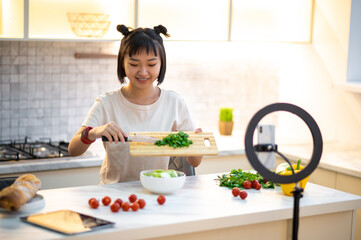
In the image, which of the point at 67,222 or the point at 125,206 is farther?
the point at 125,206

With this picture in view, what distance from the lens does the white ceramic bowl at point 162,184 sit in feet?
7.99

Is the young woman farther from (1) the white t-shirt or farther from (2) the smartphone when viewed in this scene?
(2) the smartphone

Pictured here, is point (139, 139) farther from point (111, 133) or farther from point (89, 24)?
point (89, 24)

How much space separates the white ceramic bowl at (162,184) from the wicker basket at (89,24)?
1.64 metres

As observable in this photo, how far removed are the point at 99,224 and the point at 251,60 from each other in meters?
3.18

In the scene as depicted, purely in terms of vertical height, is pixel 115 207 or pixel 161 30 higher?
pixel 161 30

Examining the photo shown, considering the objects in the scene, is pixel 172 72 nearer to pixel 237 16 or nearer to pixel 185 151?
pixel 237 16

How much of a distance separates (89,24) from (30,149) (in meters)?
0.95

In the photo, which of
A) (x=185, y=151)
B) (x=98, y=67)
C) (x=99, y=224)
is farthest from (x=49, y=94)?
(x=99, y=224)

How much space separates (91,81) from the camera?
424 cm

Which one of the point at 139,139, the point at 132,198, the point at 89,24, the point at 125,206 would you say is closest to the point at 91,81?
the point at 89,24

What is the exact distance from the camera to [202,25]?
4.25 metres

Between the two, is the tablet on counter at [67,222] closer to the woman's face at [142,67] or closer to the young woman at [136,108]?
the young woman at [136,108]

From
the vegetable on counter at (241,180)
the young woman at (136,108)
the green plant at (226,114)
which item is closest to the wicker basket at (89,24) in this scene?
the young woman at (136,108)
